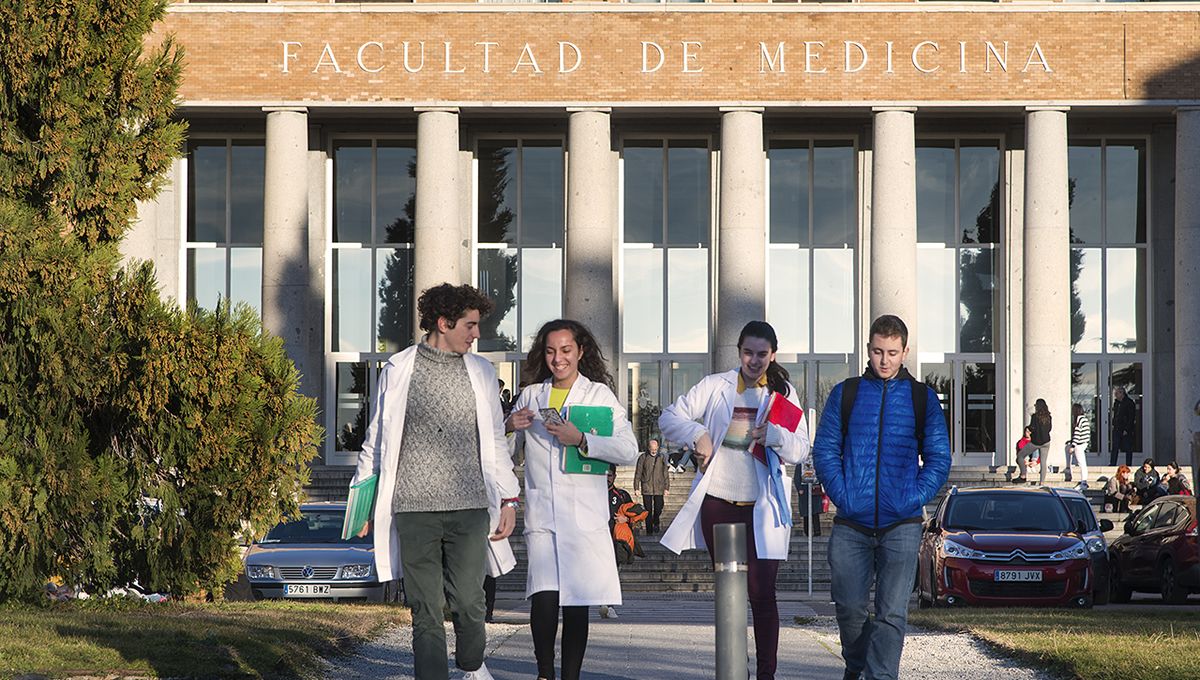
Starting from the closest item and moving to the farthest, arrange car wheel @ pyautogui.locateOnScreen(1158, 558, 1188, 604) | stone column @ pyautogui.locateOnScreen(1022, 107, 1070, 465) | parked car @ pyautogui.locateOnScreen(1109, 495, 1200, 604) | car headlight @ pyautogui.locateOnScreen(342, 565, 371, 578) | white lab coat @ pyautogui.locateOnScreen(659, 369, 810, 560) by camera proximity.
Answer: white lab coat @ pyautogui.locateOnScreen(659, 369, 810, 560) → car headlight @ pyautogui.locateOnScreen(342, 565, 371, 578) → parked car @ pyautogui.locateOnScreen(1109, 495, 1200, 604) → car wheel @ pyautogui.locateOnScreen(1158, 558, 1188, 604) → stone column @ pyautogui.locateOnScreen(1022, 107, 1070, 465)

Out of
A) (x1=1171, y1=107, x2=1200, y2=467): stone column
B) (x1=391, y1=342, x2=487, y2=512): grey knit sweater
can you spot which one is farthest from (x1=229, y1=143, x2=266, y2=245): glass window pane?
(x1=391, y1=342, x2=487, y2=512): grey knit sweater

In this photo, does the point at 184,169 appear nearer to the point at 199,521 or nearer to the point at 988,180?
the point at 988,180

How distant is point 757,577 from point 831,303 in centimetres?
3123

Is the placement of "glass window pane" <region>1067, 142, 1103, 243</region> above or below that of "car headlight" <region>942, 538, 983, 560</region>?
above

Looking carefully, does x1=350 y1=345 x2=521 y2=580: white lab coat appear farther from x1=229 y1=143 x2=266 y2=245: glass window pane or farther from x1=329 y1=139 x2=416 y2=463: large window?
x1=229 y1=143 x2=266 y2=245: glass window pane

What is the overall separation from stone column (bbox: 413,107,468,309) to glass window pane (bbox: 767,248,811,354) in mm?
7701

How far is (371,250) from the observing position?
3994 centimetres

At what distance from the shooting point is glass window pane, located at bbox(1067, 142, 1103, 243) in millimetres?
39844

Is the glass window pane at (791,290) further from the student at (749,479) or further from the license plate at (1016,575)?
the student at (749,479)

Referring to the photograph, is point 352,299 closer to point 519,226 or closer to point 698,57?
point 519,226

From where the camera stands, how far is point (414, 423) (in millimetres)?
8219

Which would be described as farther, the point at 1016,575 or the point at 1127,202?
the point at 1127,202

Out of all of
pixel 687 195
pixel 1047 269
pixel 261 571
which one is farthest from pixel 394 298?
pixel 261 571

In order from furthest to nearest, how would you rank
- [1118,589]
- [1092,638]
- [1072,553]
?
[1118,589] → [1072,553] → [1092,638]
